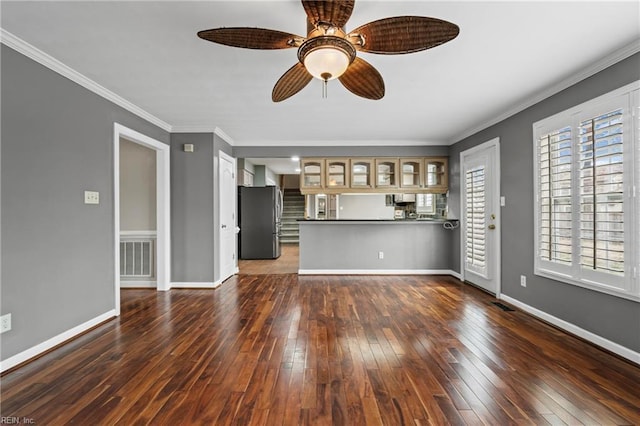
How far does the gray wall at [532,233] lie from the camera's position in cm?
237

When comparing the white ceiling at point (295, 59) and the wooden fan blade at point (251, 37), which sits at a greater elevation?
the white ceiling at point (295, 59)

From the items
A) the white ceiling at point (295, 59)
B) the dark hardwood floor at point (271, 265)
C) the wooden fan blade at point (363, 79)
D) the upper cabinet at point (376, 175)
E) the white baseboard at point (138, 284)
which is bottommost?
the dark hardwood floor at point (271, 265)

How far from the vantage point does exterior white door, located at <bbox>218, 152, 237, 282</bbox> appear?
4.82m

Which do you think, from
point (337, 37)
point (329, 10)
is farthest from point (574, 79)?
point (329, 10)

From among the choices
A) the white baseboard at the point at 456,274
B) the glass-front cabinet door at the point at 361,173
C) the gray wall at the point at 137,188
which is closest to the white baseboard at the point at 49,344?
the gray wall at the point at 137,188

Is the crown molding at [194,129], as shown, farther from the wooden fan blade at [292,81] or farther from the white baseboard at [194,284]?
the wooden fan blade at [292,81]

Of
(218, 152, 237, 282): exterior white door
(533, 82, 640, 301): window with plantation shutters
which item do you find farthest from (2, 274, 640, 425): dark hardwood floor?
(218, 152, 237, 282): exterior white door

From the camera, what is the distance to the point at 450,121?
167 inches

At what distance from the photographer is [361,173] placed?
5.56m

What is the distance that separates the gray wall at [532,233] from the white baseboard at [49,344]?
15.1 ft

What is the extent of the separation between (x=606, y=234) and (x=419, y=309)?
72.2 inches

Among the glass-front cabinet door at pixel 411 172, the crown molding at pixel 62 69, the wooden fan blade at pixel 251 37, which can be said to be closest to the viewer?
the wooden fan blade at pixel 251 37

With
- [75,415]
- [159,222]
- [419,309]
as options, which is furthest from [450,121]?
[75,415]

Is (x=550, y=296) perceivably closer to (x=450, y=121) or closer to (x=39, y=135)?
(x=450, y=121)
